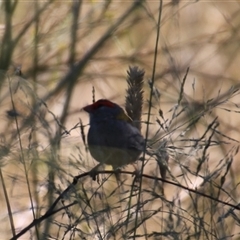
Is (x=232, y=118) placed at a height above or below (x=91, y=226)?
above

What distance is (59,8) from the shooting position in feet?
12.7

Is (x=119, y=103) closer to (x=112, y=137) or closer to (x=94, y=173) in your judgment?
(x=112, y=137)

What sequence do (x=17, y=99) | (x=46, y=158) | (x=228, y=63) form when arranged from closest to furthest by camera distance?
1. (x=46, y=158)
2. (x=17, y=99)
3. (x=228, y=63)

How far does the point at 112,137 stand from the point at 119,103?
2.89 ft

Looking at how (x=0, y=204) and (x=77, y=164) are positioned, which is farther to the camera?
(x=0, y=204)

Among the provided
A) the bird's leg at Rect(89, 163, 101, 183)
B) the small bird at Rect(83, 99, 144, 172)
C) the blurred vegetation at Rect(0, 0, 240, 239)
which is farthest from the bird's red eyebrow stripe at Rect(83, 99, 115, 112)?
the bird's leg at Rect(89, 163, 101, 183)

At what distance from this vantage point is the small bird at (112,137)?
243cm

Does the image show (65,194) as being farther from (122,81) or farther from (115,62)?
(122,81)

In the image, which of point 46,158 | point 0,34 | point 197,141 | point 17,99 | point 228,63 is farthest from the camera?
point 228,63

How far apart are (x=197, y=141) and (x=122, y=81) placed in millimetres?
2072

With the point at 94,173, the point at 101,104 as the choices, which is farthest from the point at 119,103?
the point at 94,173

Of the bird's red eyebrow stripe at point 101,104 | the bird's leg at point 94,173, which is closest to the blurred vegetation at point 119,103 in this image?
the bird's leg at point 94,173

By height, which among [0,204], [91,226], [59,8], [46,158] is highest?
[59,8]

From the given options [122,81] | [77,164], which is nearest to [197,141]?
[77,164]
